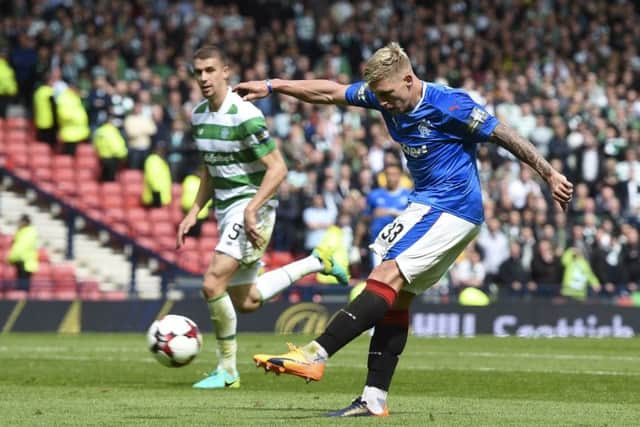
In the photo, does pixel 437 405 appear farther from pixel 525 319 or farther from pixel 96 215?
pixel 96 215

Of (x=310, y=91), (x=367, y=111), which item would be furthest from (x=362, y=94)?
(x=367, y=111)

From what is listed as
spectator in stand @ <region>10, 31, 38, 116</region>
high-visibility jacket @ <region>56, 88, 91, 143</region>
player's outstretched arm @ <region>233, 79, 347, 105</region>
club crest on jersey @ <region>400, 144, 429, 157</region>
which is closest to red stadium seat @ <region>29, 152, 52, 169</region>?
high-visibility jacket @ <region>56, 88, 91, 143</region>

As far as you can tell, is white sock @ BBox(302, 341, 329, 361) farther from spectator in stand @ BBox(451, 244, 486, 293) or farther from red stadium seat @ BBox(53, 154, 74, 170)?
red stadium seat @ BBox(53, 154, 74, 170)

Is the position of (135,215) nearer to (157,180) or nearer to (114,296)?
(157,180)

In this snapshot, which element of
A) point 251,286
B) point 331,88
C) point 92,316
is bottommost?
point 92,316

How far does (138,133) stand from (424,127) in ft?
53.1

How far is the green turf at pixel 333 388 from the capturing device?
8.41 m

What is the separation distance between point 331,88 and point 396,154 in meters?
15.7

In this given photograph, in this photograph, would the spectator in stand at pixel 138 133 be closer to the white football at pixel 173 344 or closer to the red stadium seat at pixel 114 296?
the red stadium seat at pixel 114 296

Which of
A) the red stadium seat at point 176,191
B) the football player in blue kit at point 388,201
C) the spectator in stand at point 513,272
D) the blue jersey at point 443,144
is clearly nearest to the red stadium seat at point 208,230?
the red stadium seat at point 176,191

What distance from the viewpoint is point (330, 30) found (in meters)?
29.2

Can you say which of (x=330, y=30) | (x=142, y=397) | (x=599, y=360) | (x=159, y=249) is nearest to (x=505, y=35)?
(x=330, y=30)

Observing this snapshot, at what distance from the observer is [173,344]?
11.3 m

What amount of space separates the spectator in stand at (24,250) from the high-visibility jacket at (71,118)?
90.9 inches
